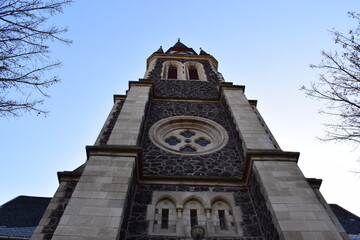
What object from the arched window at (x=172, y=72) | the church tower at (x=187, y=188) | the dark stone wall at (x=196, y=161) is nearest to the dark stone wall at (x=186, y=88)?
the arched window at (x=172, y=72)

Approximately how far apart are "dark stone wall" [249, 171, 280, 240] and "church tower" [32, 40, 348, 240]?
0.02 metres

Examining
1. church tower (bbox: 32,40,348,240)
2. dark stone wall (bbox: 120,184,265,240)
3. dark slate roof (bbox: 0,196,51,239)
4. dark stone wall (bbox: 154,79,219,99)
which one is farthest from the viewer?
dark stone wall (bbox: 154,79,219,99)

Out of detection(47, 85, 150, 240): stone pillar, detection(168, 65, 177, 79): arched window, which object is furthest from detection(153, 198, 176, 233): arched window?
detection(168, 65, 177, 79): arched window

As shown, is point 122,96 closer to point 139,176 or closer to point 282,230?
point 139,176

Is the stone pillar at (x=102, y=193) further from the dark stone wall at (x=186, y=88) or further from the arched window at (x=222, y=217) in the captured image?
the dark stone wall at (x=186, y=88)

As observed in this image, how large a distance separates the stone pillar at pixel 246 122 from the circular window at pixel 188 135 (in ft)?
2.84

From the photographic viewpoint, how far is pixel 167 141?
445 inches

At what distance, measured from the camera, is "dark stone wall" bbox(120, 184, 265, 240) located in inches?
272

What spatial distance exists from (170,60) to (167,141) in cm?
1215

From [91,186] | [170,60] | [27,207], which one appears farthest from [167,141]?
[170,60]

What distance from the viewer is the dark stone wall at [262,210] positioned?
6.47 meters

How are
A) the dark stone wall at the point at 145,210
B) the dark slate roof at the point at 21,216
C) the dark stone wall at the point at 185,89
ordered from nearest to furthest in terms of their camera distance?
the dark stone wall at the point at 145,210 → the dark slate roof at the point at 21,216 → the dark stone wall at the point at 185,89

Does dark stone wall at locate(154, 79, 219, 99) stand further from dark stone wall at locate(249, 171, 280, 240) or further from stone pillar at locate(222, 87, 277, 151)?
dark stone wall at locate(249, 171, 280, 240)

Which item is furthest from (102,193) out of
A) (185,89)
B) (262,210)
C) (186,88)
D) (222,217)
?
(186,88)
